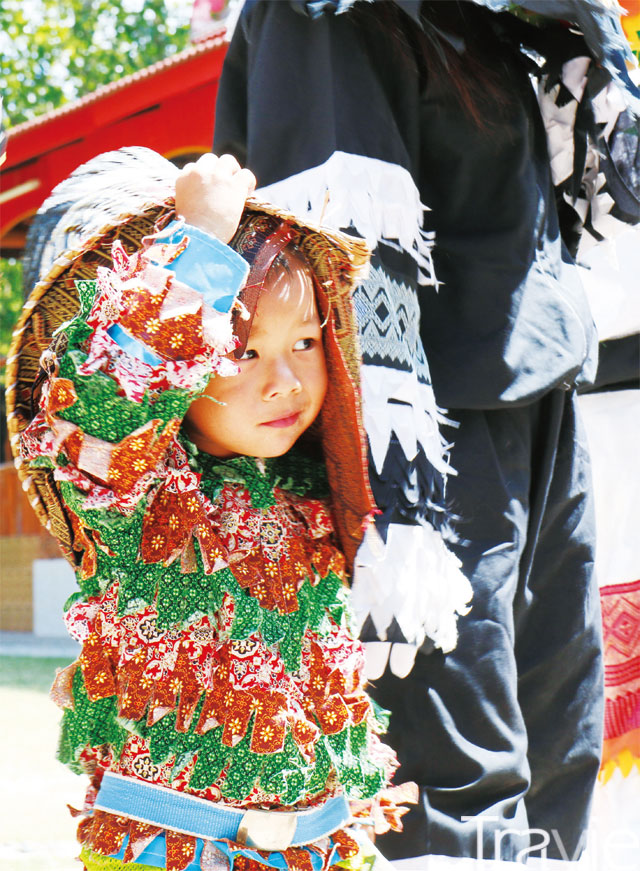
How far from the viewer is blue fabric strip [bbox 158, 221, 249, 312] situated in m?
1.27

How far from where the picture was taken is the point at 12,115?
17109 mm

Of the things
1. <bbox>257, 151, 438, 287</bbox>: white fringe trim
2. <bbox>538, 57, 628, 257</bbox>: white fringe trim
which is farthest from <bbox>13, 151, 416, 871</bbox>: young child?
<bbox>538, 57, 628, 257</bbox>: white fringe trim

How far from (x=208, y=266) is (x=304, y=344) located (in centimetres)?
22

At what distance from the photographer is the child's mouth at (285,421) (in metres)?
1.39

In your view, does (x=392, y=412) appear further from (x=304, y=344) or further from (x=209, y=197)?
(x=209, y=197)

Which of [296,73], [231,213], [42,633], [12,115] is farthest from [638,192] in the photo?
[12,115]

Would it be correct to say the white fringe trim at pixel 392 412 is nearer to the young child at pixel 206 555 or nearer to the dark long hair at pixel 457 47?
the young child at pixel 206 555

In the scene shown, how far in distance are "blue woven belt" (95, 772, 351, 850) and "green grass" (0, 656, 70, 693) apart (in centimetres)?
494

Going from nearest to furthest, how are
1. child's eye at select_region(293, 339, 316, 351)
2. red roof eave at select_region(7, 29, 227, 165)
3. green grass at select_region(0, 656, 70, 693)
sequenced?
child's eye at select_region(293, 339, 316, 351) < green grass at select_region(0, 656, 70, 693) < red roof eave at select_region(7, 29, 227, 165)

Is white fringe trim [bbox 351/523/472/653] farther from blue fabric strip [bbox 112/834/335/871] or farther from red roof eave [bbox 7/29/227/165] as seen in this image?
red roof eave [bbox 7/29/227/165]

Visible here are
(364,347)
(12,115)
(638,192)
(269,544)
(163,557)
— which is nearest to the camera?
(163,557)

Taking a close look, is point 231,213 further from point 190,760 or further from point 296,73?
point 190,760

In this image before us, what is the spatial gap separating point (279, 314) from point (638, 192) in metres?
0.89

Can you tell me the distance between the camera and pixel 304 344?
145 centimetres
